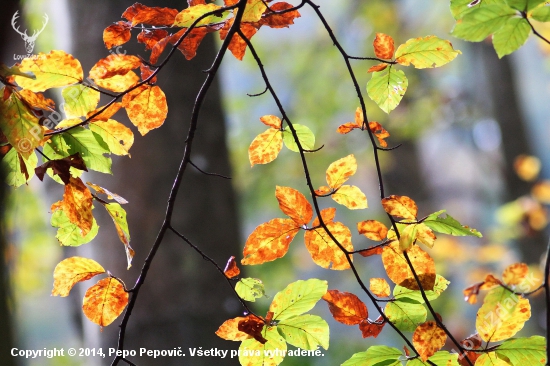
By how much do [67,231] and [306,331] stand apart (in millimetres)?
248

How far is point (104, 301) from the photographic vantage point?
42 cm

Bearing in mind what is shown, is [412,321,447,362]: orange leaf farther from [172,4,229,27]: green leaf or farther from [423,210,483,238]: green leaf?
[172,4,229,27]: green leaf

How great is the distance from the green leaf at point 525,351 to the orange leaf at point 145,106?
0.36m

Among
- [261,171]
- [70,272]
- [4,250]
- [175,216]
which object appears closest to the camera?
[70,272]

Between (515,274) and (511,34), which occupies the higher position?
(511,34)

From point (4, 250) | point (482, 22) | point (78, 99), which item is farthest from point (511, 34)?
point (4, 250)

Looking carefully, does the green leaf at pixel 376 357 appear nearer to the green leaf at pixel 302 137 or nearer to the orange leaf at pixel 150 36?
the green leaf at pixel 302 137

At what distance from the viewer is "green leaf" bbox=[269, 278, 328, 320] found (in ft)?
1.37

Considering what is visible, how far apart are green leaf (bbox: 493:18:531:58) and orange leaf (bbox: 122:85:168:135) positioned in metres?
0.28

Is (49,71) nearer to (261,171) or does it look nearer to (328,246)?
(328,246)

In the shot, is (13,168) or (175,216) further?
(175,216)

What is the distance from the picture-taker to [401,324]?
43 cm

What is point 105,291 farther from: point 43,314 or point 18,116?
point 43,314

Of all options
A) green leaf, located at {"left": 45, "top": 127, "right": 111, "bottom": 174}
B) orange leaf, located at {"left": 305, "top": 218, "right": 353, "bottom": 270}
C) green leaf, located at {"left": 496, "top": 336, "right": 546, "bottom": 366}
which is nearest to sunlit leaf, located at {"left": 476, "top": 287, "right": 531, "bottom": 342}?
green leaf, located at {"left": 496, "top": 336, "right": 546, "bottom": 366}
